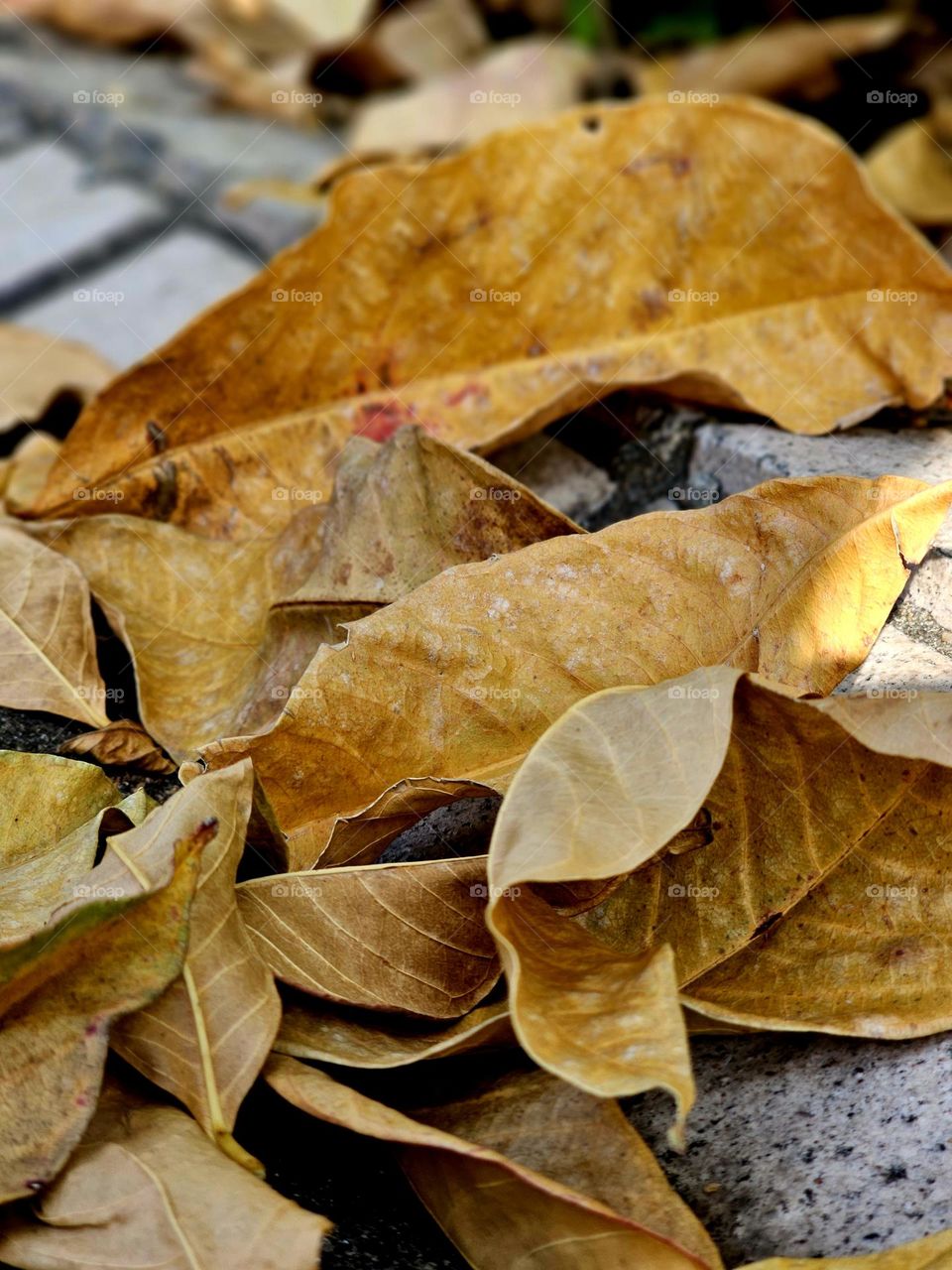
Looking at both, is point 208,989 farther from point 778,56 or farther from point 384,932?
point 778,56

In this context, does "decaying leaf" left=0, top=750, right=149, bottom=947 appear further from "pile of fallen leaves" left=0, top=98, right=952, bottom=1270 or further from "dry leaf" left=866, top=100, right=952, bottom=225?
"dry leaf" left=866, top=100, right=952, bottom=225

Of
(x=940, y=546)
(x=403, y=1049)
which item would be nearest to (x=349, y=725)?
(x=403, y=1049)

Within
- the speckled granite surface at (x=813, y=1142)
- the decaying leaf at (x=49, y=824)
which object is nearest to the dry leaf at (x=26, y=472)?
the decaying leaf at (x=49, y=824)

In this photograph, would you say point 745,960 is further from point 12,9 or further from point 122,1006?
point 12,9

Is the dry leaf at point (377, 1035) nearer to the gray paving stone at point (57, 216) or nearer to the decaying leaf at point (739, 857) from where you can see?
the decaying leaf at point (739, 857)

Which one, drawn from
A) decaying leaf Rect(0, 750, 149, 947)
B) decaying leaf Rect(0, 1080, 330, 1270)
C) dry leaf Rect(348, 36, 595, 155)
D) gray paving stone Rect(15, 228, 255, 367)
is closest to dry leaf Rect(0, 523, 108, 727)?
decaying leaf Rect(0, 750, 149, 947)

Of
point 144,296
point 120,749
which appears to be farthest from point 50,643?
point 144,296
